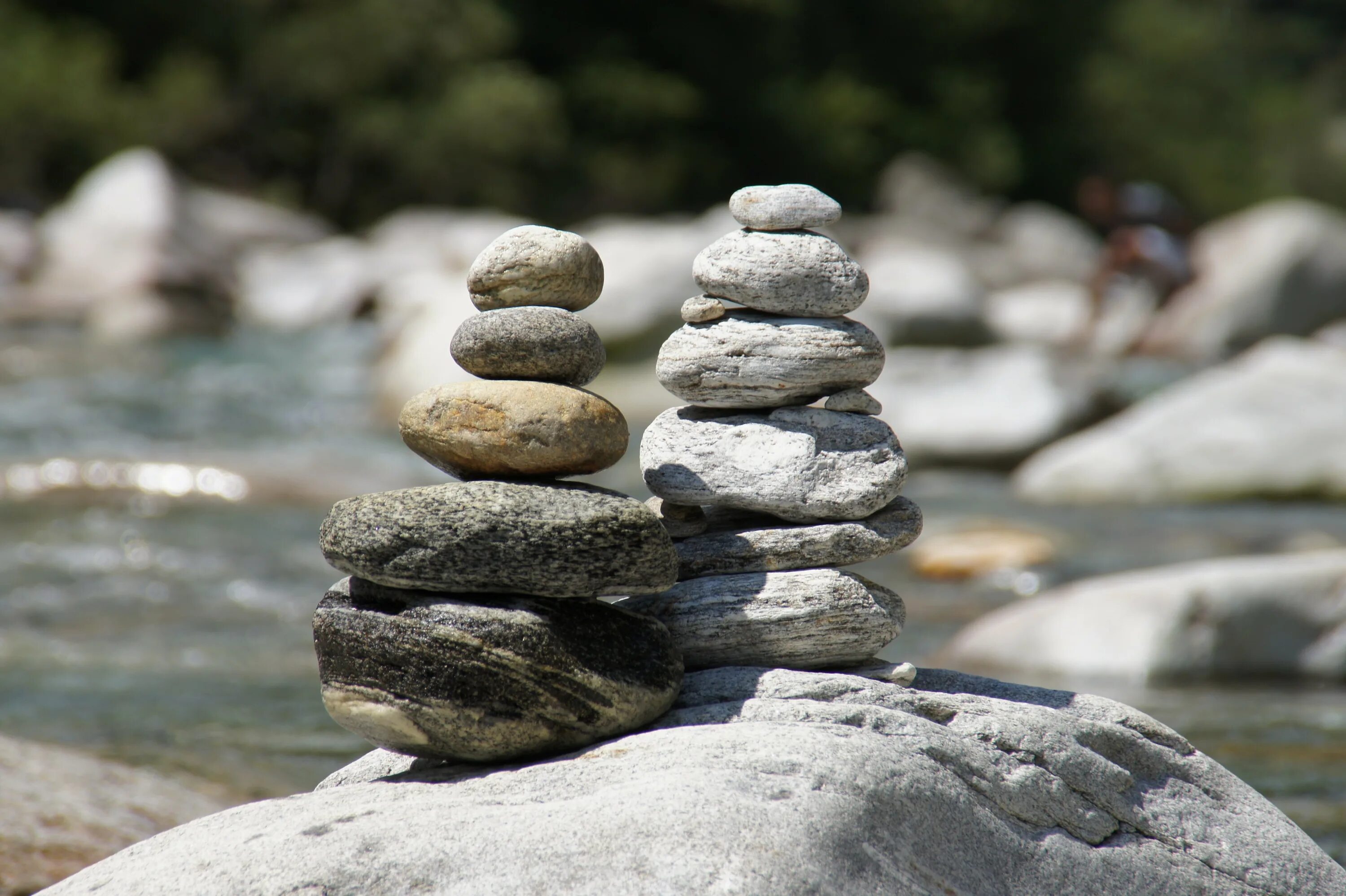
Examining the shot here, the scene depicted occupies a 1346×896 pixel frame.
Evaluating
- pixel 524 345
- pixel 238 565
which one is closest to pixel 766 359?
pixel 524 345

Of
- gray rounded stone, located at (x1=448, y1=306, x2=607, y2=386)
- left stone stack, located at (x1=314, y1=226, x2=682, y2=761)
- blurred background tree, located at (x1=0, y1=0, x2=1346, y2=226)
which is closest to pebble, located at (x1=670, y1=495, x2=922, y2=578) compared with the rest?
left stone stack, located at (x1=314, y1=226, x2=682, y2=761)

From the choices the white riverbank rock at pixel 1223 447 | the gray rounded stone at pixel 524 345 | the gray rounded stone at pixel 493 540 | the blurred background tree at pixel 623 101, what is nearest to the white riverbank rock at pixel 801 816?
the gray rounded stone at pixel 493 540

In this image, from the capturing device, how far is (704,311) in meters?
3.88

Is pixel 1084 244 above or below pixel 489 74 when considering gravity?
below

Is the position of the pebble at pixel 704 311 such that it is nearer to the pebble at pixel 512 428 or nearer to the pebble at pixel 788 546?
the pebble at pixel 512 428

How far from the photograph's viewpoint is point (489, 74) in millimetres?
30141

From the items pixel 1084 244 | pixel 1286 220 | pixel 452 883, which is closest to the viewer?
pixel 452 883

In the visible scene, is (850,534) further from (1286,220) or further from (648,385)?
(1286,220)

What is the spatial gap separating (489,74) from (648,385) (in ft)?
57.3

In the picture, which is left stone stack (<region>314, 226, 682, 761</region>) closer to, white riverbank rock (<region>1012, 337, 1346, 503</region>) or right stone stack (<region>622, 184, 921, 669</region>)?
right stone stack (<region>622, 184, 921, 669</region>)

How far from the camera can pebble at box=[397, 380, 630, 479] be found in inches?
137

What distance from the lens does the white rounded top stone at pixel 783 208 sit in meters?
3.83

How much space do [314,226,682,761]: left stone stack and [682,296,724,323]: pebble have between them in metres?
0.45

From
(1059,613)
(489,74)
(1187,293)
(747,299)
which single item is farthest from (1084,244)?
(747,299)
